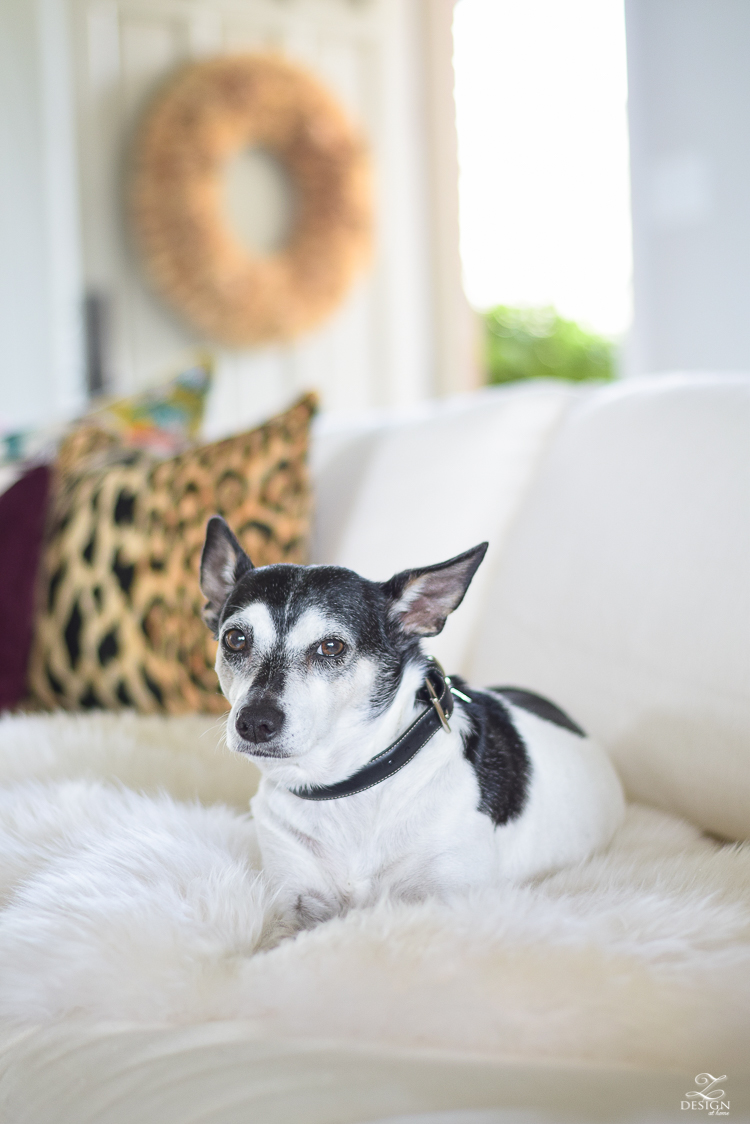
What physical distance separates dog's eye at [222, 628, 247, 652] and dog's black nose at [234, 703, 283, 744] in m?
0.08

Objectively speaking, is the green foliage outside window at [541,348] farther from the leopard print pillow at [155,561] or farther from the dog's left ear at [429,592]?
the dog's left ear at [429,592]

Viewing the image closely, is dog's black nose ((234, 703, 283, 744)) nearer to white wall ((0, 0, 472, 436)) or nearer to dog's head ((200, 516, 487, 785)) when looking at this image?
dog's head ((200, 516, 487, 785))

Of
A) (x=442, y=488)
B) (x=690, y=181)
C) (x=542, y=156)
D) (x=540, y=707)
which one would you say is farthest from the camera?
(x=542, y=156)

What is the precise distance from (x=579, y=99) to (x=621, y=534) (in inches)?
179

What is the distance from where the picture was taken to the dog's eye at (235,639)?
34.6 inches

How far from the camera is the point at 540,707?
1110 mm

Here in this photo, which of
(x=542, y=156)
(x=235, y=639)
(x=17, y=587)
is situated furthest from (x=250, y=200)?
(x=235, y=639)

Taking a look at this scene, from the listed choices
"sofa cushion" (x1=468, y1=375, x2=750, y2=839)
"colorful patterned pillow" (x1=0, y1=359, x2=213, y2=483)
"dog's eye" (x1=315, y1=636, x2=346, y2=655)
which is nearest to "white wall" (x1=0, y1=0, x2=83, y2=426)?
"colorful patterned pillow" (x1=0, y1=359, x2=213, y2=483)

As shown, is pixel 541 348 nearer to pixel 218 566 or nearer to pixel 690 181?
pixel 690 181

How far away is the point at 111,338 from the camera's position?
3.63 m

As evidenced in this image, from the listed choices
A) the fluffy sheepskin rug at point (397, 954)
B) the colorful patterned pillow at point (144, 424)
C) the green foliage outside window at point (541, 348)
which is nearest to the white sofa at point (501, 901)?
the fluffy sheepskin rug at point (397, 954)

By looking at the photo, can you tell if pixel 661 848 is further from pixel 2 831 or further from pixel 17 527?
pixel 17 527

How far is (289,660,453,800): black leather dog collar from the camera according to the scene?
0.86 meters

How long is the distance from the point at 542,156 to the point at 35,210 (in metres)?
3.14
